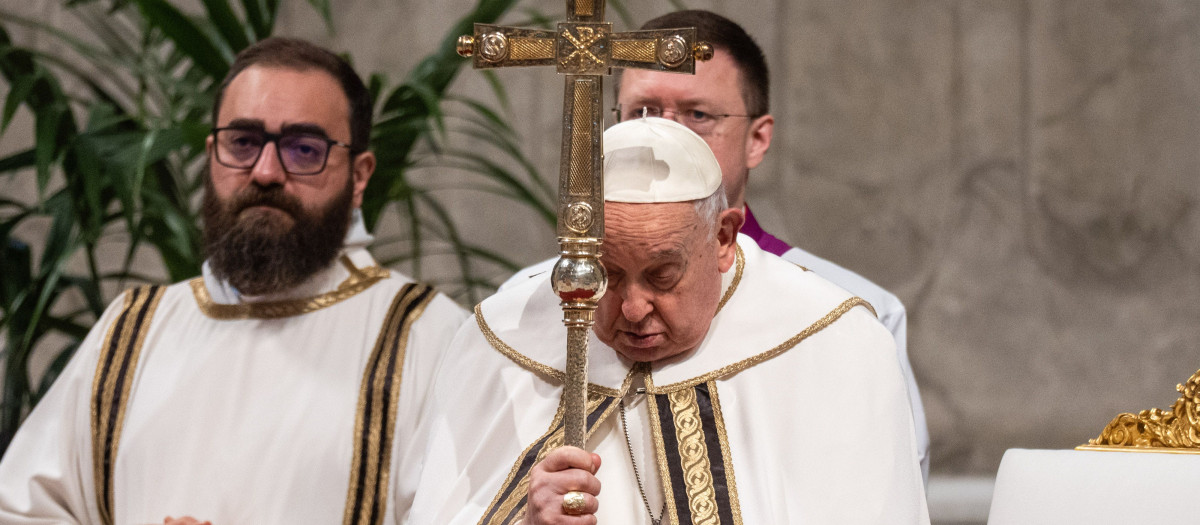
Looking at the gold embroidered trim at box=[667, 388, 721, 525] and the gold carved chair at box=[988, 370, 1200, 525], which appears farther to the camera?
the gold carved chair at box=[988, 370, 1200, 525]

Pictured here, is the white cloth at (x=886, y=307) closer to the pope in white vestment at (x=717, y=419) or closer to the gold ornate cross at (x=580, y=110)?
the pope in white vestment at (x=717, y=419)

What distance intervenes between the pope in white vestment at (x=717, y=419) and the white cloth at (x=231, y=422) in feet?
2.45

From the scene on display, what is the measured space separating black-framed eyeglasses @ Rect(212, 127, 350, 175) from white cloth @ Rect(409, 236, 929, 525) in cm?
101

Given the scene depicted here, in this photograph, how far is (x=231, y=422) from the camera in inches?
135

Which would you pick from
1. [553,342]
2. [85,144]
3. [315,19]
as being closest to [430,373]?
[553,342]

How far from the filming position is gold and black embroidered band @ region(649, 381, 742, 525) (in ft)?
7.82

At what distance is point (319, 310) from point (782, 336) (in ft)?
4.99

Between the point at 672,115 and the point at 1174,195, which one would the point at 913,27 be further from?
the point at 672,115

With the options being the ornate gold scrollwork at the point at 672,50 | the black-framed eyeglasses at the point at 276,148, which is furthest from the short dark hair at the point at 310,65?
the ornate gold scrollwork at the point at 672,50

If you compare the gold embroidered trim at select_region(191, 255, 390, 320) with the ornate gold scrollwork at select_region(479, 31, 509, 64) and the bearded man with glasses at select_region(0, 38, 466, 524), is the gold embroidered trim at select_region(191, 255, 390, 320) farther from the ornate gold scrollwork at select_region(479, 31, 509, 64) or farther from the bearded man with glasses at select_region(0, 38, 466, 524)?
the ornate gold scrollwork at select_region(479, 31, 509, 64)

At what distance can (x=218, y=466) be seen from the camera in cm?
335

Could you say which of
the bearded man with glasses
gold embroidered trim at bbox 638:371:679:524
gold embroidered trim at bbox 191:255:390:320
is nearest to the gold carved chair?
gold embroidered trim at bbox 638:371:679:524

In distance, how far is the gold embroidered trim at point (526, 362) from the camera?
101 inches

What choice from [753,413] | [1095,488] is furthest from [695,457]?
[1095,488]
